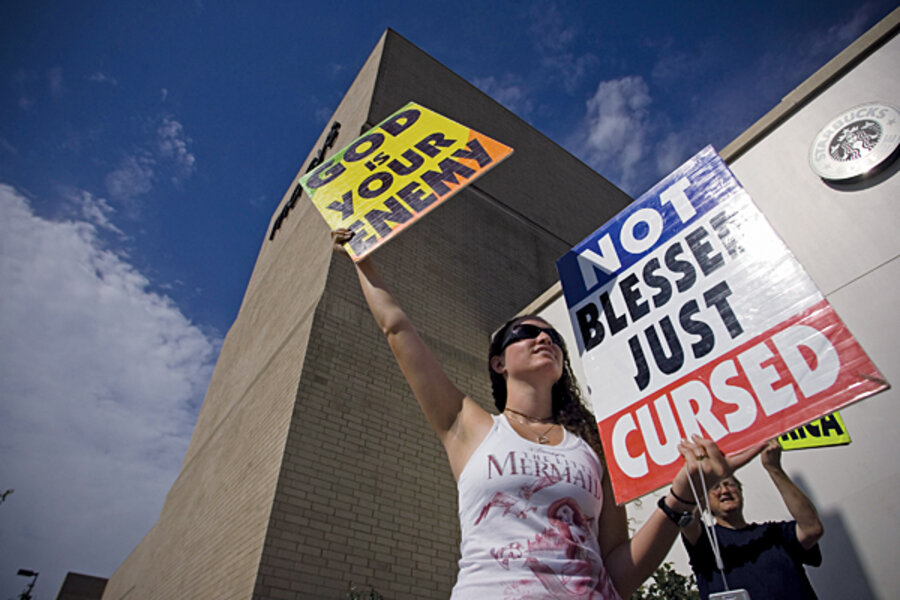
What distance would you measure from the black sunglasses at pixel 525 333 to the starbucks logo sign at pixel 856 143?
4212mm

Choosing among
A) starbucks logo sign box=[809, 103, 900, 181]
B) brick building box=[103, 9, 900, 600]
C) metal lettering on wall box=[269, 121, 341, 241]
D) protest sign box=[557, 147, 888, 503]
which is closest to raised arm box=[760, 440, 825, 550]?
protest sign box=[557, 147, 888, 503]

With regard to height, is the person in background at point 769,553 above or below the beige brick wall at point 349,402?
below

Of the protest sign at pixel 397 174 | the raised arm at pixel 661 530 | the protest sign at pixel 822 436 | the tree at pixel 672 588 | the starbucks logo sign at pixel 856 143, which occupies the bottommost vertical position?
the raised arm at pixel 661 530

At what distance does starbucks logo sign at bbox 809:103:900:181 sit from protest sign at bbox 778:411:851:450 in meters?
2.21

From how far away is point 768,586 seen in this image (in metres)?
2.57

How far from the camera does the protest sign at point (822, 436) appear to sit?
13.1 ft

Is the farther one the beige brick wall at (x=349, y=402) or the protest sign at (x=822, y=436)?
the beige brick wall at (x=349, y=402)

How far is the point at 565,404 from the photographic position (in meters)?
2.08

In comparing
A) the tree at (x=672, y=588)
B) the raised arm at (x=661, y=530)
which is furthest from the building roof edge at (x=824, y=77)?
the raised arm at (x=661, y=530)

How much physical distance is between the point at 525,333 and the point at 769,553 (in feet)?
6.55

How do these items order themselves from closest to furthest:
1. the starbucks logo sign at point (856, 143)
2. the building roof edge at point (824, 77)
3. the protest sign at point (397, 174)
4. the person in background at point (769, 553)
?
the person in background at point (769, 553), the protest sign at point (397, 174), the starbucks logo sign at point (856, 143), the building roof edge at point (824, 77)

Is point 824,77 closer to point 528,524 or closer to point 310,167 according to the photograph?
point 528,524

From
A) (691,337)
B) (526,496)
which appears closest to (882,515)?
(691,337)

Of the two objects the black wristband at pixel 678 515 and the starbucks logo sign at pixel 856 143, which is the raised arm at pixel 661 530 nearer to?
the black wristband at pixel 678 515
